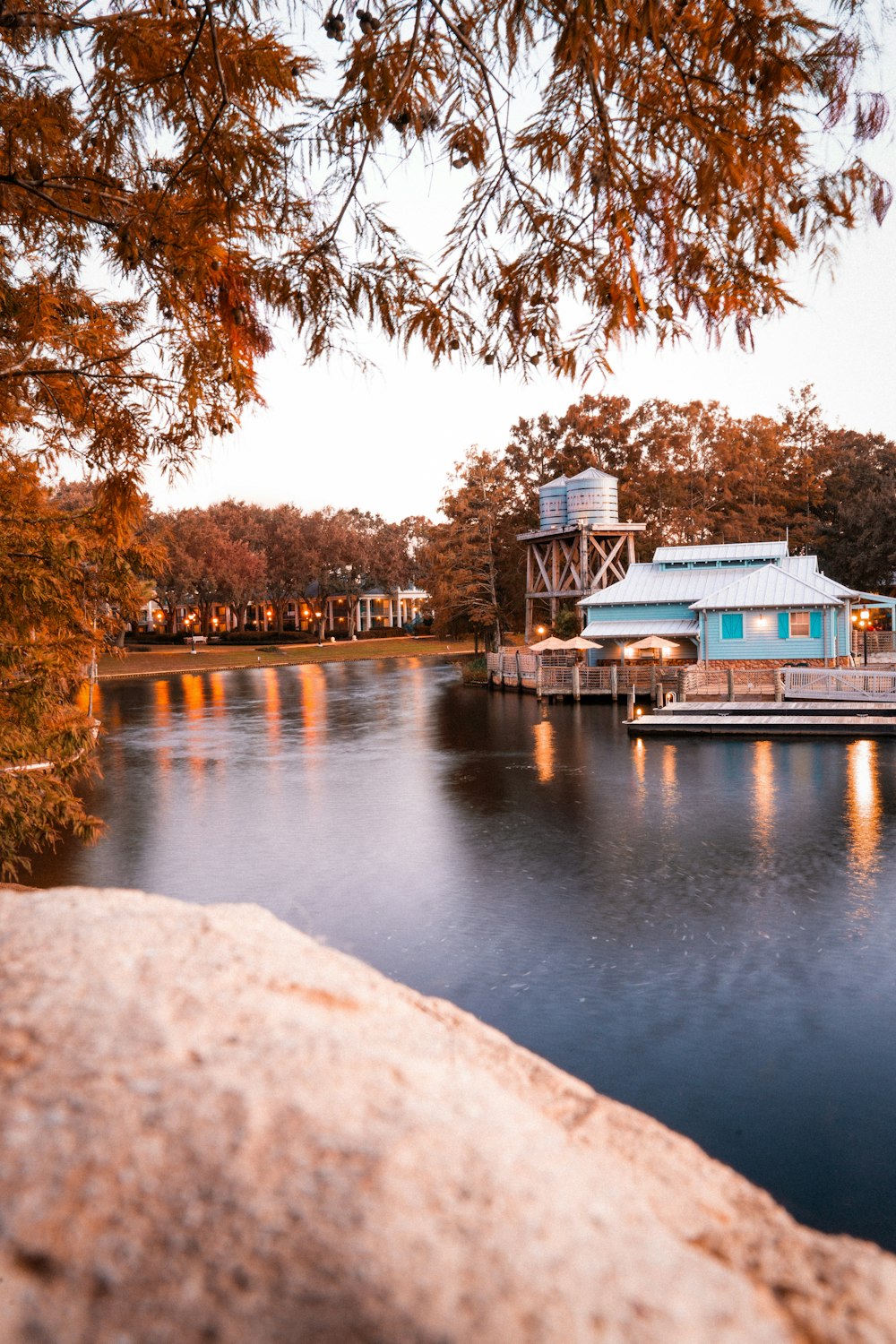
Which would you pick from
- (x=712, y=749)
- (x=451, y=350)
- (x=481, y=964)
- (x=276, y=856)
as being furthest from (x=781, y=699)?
(x=451, y=350)

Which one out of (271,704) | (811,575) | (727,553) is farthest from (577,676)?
(271,704)

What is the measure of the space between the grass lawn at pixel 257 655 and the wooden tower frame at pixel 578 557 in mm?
30913

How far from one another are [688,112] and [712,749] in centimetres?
2431

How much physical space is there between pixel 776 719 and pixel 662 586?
14083 mm

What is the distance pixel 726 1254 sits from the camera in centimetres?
168

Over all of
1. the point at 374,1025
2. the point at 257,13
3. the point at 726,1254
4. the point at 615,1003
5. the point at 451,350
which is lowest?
the point at 615,1003

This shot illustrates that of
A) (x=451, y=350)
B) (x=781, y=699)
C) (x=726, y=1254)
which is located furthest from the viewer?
(x=781, y=699)

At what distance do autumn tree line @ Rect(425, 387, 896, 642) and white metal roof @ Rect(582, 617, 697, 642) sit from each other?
16.6 meters

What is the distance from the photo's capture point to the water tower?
159 ft

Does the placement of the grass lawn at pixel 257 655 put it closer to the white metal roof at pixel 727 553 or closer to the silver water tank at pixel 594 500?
the silver water tank at pixel 594 500

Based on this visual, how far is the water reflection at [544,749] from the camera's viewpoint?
24634mm

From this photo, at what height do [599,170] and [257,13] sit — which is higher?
[257,13]

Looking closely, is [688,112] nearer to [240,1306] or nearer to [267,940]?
[267,940]

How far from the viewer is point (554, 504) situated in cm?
5044
